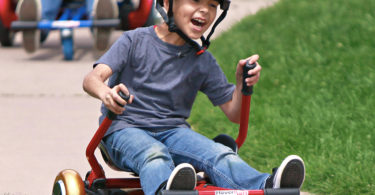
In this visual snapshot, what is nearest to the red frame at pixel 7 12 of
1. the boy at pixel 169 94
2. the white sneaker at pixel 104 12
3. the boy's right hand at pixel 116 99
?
the white sneaker at pixel 104 12

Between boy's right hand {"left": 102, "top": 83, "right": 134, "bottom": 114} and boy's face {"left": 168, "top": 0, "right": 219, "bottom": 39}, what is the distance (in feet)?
1.98

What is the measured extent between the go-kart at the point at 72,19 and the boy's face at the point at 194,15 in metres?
4.54

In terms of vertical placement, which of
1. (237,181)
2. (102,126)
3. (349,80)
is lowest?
(349,80)

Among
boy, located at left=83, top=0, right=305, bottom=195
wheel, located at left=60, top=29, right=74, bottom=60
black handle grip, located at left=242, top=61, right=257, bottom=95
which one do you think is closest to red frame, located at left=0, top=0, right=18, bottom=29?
wheel, located at left=60, top=29, right=74, bottom=60

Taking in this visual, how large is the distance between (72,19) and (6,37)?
123 centimetres

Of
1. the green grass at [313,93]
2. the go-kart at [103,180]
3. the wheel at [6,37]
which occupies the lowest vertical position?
the wheel at [6,37]

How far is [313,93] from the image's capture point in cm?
550

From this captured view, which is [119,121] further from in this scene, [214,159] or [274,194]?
[274,194]

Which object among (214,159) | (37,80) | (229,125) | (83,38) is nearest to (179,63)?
(214,159)

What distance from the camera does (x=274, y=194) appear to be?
266cm

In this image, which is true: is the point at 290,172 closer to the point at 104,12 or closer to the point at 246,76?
the point at 246,76

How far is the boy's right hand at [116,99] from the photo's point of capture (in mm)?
2553

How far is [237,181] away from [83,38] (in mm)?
7517

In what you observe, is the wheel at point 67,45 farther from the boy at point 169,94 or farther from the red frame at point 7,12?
the boy at point 169,94
